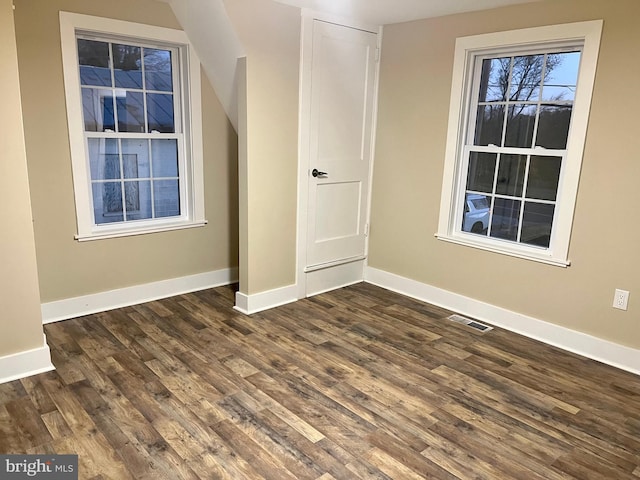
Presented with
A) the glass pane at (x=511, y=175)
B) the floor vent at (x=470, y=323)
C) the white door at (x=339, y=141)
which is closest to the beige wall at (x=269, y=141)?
the white door at (x=339, y=141)

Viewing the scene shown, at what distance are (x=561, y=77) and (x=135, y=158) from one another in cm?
306

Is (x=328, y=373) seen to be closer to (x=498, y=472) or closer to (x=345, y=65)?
(x=498, y=472)

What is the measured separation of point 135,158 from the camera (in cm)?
358

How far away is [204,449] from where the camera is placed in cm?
211

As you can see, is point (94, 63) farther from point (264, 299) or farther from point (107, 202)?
point (264, 299)

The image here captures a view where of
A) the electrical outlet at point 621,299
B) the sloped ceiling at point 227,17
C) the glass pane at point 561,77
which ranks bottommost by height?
the electrical outlet at point 621,299

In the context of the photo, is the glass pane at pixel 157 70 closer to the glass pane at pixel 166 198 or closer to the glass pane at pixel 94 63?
the glass pane at pixel 94 63

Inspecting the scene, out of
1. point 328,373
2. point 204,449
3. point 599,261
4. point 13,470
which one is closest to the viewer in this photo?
point 13,470

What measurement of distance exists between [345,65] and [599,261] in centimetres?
235

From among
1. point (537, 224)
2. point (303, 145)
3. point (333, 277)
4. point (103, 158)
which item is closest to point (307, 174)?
point (303, 145)

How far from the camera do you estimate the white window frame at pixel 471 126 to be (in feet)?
9.52

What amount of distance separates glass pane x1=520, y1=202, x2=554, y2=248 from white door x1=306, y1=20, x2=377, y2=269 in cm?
140

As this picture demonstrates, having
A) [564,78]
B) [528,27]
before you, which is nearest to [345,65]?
[528,27]

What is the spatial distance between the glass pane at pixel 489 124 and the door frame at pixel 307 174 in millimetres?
926
